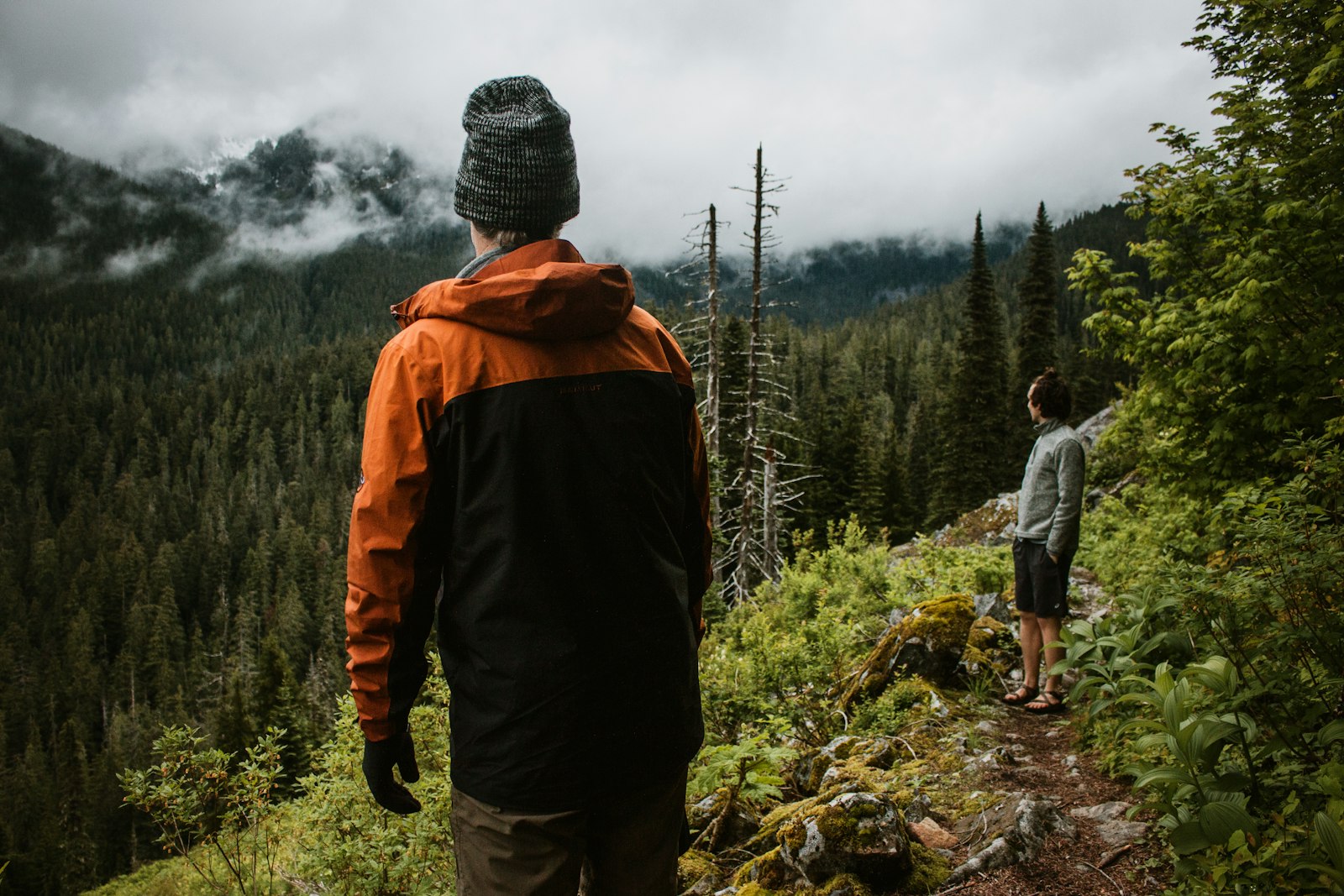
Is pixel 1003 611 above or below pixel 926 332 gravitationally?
below

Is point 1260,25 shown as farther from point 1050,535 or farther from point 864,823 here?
point 864,823

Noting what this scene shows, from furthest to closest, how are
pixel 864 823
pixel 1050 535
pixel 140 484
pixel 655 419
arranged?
1. pixel 140 484
2. pixel 1050 535
3. pixel 864 823
4. pixel 655 419

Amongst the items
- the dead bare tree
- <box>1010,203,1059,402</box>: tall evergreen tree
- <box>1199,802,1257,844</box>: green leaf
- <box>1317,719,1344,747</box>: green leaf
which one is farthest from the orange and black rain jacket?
<box>1010,203,1059,402</box>: tall evergreen tree

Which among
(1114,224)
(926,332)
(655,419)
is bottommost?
(655,419)

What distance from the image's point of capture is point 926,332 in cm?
14375

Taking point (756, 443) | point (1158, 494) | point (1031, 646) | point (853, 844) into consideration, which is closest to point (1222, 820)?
point (853, 844)

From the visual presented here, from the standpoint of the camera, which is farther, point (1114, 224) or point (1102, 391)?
point (1114, 224)

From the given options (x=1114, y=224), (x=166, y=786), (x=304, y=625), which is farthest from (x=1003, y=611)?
(x=1114, y=224)

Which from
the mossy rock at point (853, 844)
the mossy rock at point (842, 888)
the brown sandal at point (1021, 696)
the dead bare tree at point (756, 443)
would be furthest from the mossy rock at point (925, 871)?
the dead bare tree at point (756, 443)

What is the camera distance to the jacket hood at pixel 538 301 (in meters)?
1.73

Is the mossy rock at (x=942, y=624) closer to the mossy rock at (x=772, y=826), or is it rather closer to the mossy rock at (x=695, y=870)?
the mossy rock at (x=772, y=826)

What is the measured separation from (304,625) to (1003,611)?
100 metres

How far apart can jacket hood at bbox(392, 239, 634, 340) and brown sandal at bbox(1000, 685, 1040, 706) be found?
16.3ft

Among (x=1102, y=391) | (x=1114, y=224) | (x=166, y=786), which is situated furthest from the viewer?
(x=1114, y=224)
